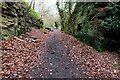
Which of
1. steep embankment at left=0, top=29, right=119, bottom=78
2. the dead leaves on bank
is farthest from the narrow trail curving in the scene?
the dead leaves on bank

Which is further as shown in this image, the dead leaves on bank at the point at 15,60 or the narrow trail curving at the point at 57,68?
the narrow trail curving at the point at 57,68

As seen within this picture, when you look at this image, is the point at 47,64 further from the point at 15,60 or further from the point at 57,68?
the point at 15,60

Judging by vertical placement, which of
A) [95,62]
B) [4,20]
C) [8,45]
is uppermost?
[4,20]

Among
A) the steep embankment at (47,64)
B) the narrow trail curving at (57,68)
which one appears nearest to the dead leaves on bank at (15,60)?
the steep embankment at (47,64)

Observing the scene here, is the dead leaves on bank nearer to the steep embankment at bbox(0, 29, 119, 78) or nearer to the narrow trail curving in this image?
the steep embankment at bbox(0, 29, 119, 78)

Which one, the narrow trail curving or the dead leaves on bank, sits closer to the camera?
the dead leaves on bank

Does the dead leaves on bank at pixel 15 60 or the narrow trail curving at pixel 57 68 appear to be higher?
the dead leaves on bank at pixel 15 60

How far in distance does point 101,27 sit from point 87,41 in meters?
1.15

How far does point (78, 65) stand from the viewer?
766cm

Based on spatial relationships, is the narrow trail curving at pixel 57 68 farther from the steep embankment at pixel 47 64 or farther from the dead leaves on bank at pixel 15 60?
the dead leaves on bank at pixel 15 60

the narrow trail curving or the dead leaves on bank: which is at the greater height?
the dead leaves on bank

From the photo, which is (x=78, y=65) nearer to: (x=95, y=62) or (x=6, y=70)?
(x=95, y=62)

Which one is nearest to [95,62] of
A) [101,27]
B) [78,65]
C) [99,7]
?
[78,65]

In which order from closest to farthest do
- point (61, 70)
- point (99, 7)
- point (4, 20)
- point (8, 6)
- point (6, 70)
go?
point (6, 70) < point (61, 70) < point (4, 20) < point (8, 6) < point (99, 7)
